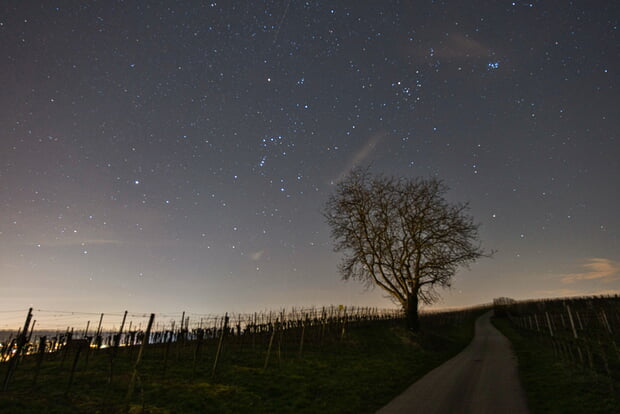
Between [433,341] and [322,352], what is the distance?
9.64 meters

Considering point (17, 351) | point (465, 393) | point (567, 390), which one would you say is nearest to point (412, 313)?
point (465, 393)

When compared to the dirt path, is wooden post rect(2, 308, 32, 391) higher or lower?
higher

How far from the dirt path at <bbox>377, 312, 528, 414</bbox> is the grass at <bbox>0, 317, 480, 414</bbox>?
2.35 feet

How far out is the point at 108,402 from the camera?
33.8 feet

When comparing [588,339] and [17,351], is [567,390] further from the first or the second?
[17,351]

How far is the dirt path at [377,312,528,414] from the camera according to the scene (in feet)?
30.0

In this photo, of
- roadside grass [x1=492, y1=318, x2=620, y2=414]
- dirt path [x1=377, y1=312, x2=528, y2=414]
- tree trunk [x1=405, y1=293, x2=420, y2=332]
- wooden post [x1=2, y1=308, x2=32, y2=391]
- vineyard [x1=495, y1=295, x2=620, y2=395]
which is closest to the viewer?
roadside grass [x1=492, y1=318, x2=620, y2=414]

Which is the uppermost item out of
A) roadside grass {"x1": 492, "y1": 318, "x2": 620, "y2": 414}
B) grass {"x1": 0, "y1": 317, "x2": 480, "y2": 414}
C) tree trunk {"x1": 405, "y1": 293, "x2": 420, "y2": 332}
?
tree trunk {"x1": 405, "y1": 293, "x2": 420, "y2": 332}

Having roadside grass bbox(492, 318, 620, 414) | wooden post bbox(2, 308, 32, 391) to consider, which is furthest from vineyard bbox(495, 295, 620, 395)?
wooden post bbox(2, 308, 32, 391)

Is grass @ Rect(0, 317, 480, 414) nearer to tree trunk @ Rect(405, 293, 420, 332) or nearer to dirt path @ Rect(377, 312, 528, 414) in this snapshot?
dirt path @ Rect(377, 312, 528, 414)

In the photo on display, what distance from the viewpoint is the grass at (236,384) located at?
1008 cm

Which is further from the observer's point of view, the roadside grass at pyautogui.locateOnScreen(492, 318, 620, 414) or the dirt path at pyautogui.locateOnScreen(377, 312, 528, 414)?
the dirt path at pyautogui.locateOnScreen(377, 312, 528, 414)

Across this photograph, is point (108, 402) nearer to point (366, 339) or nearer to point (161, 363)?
point (161, 363)

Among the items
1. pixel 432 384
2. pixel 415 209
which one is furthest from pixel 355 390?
pixel 415 209
